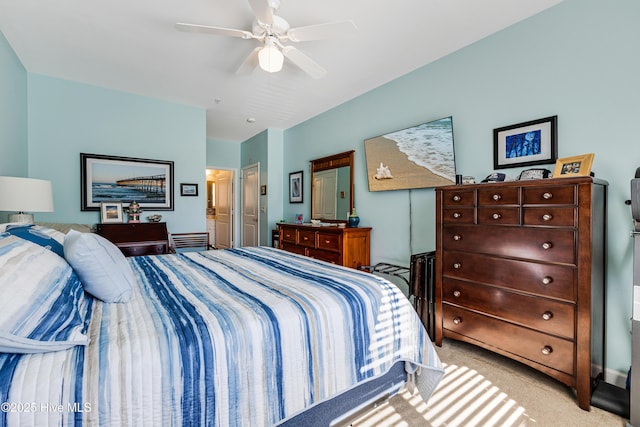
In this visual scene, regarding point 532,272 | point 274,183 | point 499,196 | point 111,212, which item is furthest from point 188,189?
point 532,272

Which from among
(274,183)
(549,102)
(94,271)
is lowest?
(94,271)

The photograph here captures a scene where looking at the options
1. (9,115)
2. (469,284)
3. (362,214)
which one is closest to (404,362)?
(469,284)

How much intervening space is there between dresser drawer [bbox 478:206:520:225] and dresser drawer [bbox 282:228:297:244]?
2.68m

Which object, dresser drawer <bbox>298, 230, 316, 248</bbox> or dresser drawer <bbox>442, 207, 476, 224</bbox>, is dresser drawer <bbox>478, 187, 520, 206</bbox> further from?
dresser drawer <bbox>298, 230, 316, 248</bbox>

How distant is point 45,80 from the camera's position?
3.35 metres

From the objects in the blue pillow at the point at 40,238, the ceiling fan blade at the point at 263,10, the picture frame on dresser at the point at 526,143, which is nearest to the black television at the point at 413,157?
the picture frame on dresser at the point at 526,143

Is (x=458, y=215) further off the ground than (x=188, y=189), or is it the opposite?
(x=188, y=189)

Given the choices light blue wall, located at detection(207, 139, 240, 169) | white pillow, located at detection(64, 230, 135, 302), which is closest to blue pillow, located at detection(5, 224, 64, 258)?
white pillow, located at detection(64, 230, 135, 302)

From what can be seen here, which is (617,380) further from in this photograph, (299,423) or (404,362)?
(299,423)

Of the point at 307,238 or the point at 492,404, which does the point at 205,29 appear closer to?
the point at 307,238

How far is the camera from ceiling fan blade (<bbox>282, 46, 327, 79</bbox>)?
2.32m

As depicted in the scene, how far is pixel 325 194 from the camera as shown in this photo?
438cm

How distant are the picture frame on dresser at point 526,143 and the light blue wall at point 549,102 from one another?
0.17 feet

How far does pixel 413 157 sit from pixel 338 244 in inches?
52.5
